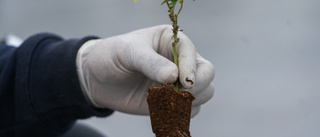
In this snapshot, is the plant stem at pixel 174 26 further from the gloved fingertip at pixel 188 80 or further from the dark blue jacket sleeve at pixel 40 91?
the dark blue jacket sleeve at pixel 40 91

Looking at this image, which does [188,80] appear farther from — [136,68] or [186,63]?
[136,68]

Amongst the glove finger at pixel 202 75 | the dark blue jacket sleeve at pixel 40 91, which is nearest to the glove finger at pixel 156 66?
the glove finger at pixel 202 75

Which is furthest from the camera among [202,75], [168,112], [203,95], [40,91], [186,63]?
[40,91]

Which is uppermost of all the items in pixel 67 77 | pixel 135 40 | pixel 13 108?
pixel 135 40

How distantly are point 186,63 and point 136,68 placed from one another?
21cm

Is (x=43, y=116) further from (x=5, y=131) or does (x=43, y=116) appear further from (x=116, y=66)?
(x=116, y=66)

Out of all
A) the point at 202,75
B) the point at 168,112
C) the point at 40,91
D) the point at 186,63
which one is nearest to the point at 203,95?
the point at 202,75

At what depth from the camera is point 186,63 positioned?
1.00 metres

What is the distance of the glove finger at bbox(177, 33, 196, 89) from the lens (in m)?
0.96

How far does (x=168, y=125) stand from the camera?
0.88m

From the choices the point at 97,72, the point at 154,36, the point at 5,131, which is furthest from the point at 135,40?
the point at 5,131

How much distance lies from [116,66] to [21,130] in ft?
1.95

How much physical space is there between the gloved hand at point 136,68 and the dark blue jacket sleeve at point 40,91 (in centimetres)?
6

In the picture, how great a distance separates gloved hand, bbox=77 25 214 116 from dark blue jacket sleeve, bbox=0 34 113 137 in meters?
0.06
